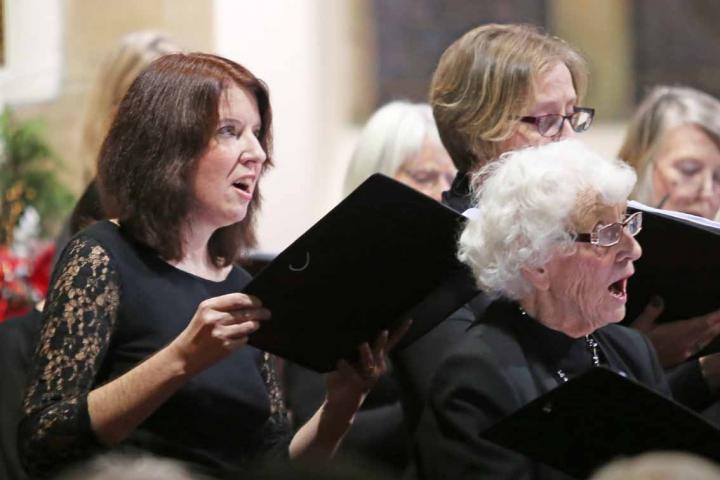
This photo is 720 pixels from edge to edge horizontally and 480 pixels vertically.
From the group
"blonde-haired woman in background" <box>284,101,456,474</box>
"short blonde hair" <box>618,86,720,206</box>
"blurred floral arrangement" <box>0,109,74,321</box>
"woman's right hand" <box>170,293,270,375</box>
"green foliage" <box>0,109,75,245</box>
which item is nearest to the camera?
"woman's right hand" <box>170,293,270,375</box>

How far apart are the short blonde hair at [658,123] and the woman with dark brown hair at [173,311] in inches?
78.7

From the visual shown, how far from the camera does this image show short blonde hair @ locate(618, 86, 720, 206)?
17.3 feet

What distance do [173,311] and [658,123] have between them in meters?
2.52

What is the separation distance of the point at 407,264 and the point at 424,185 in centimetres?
160

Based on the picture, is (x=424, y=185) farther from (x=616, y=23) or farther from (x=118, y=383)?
(x=616, y=23)

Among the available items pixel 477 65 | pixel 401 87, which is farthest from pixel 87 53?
pixel 477 65

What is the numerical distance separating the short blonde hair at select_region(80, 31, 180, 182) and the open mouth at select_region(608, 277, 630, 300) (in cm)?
246

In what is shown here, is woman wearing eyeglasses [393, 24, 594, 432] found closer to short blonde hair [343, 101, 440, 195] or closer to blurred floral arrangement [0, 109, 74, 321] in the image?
short blonde hair [343, 101, 440, 195]

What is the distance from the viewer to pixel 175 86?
11.5 feet

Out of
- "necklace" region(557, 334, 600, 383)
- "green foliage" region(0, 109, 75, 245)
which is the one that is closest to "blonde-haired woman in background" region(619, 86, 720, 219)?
"necklace" region(557, 334, 600, 383)

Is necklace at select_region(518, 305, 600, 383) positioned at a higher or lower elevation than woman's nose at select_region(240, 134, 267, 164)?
lower

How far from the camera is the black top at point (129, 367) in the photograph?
3.21 meters

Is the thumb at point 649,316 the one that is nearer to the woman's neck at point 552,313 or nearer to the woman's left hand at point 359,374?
the woman's neck at point 552,313

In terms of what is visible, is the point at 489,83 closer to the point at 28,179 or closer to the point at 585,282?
the point at 585,282
